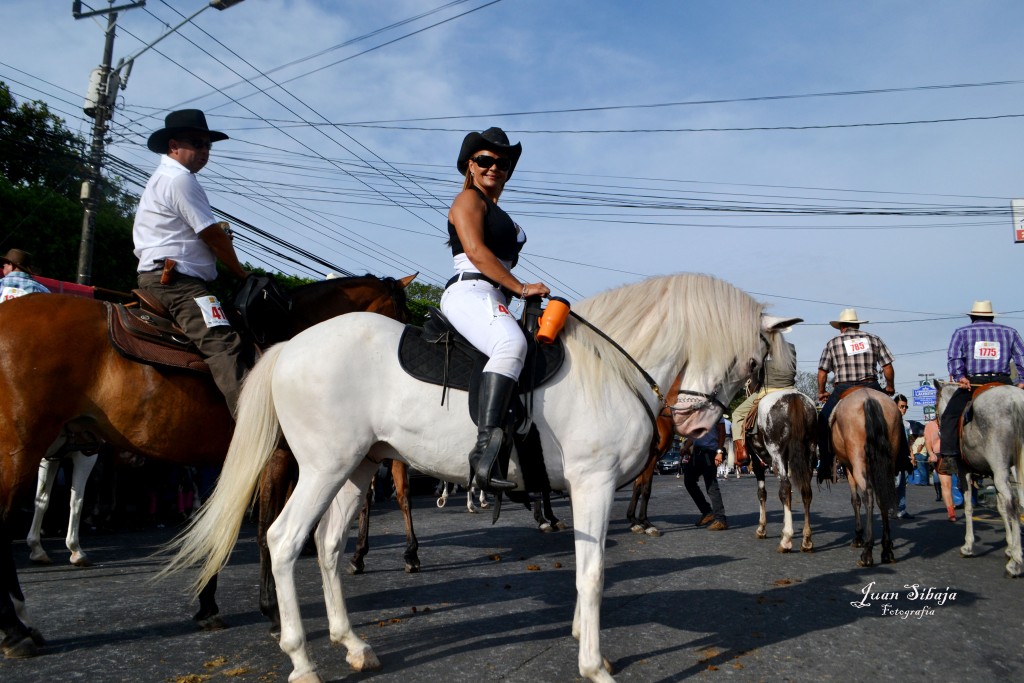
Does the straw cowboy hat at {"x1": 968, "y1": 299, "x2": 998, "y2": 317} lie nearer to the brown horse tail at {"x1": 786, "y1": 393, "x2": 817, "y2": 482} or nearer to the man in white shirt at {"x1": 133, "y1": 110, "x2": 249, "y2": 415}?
the brown horse tail at {"x1": 786, "y1": 393, "x2": 817, "y2": 482}

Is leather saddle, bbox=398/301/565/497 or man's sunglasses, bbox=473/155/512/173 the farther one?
man's sunglasses, bbox=473/155/512/173

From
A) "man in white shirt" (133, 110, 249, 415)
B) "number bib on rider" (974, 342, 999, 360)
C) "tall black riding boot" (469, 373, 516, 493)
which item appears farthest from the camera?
"number bib on rider" (974, 342, 999, 360)

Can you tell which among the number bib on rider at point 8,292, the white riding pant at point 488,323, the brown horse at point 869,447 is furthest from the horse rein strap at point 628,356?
the number bib on rider at point 8,292

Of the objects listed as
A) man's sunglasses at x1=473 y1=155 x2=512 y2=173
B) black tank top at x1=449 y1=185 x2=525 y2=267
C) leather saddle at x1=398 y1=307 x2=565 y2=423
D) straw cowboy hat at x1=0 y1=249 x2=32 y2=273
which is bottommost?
leather saddle at x1=398 y1=307 x2=565 y2=423

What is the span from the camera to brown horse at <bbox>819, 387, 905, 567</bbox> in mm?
8555

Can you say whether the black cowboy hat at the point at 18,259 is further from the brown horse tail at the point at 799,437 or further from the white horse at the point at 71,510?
the brown horse tail at the point at 799,437

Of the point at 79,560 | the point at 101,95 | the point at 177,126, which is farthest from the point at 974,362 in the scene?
the point at 101,95

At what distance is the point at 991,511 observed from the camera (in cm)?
1558

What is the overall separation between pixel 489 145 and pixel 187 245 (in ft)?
7.03

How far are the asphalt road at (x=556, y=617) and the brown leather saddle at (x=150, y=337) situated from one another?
A: 178 centimetres

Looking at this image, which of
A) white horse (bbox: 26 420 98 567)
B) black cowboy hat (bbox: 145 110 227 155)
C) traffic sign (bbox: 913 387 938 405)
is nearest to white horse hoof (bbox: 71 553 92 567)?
white horse (bbox: 26 420 98 567)

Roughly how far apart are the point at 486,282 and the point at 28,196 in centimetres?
1317

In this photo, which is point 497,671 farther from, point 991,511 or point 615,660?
point 991,511

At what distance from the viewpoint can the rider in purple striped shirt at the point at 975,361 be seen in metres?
8.51
